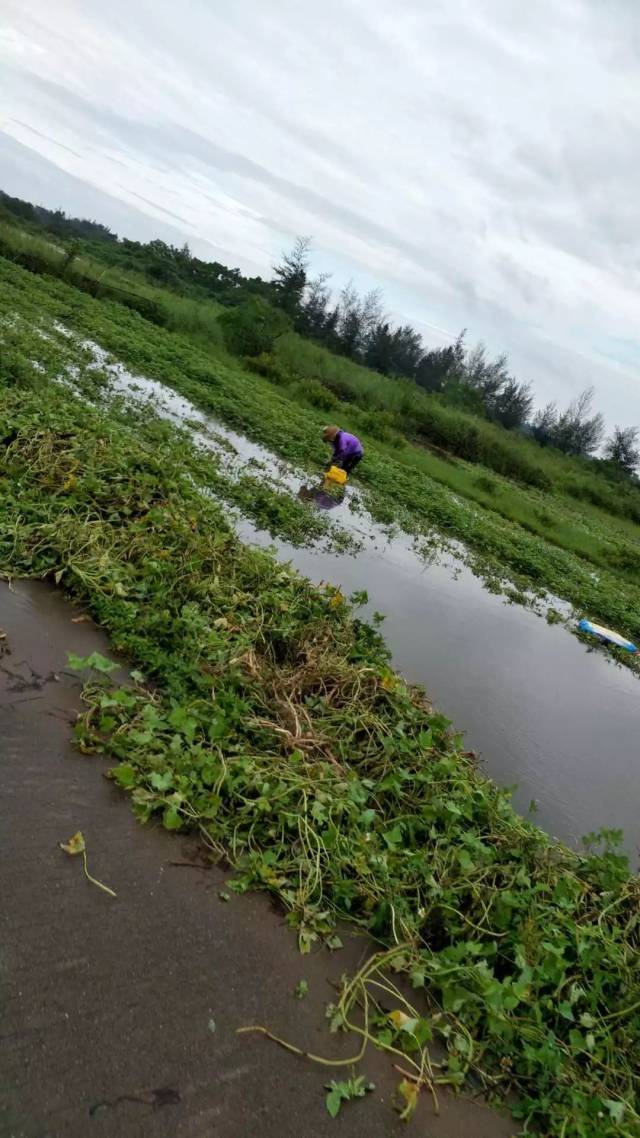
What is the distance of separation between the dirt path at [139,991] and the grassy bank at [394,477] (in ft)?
20.9

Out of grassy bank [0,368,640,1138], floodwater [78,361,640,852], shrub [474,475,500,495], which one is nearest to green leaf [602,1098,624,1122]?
grassy bank [0,368,640,1138]

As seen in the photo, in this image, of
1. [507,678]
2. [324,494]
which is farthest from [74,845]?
[324,494]

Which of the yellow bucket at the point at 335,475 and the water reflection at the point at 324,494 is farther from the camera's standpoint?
the yellow bucket at the point at 335,475

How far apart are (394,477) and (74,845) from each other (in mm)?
12772

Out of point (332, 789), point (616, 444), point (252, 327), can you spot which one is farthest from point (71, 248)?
point (616, 444)

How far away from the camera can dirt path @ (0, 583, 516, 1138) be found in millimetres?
1911

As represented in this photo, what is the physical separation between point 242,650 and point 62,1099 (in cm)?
248

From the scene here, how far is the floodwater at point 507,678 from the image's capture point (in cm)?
514

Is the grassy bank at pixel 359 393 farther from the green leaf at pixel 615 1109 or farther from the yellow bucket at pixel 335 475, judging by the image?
the green leaf at pixel 615 1109

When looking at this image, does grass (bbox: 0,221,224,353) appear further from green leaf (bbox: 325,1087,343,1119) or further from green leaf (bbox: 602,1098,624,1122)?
green leaf (bbox: 602,1098,624,1122)

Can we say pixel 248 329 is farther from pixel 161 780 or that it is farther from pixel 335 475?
pixel 161 780

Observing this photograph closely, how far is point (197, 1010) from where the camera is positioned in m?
2.22

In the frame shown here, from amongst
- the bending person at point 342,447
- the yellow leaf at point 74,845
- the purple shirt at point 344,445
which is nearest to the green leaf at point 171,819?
the yellow leaf at point 74,845

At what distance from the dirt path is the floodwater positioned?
1.67 m
